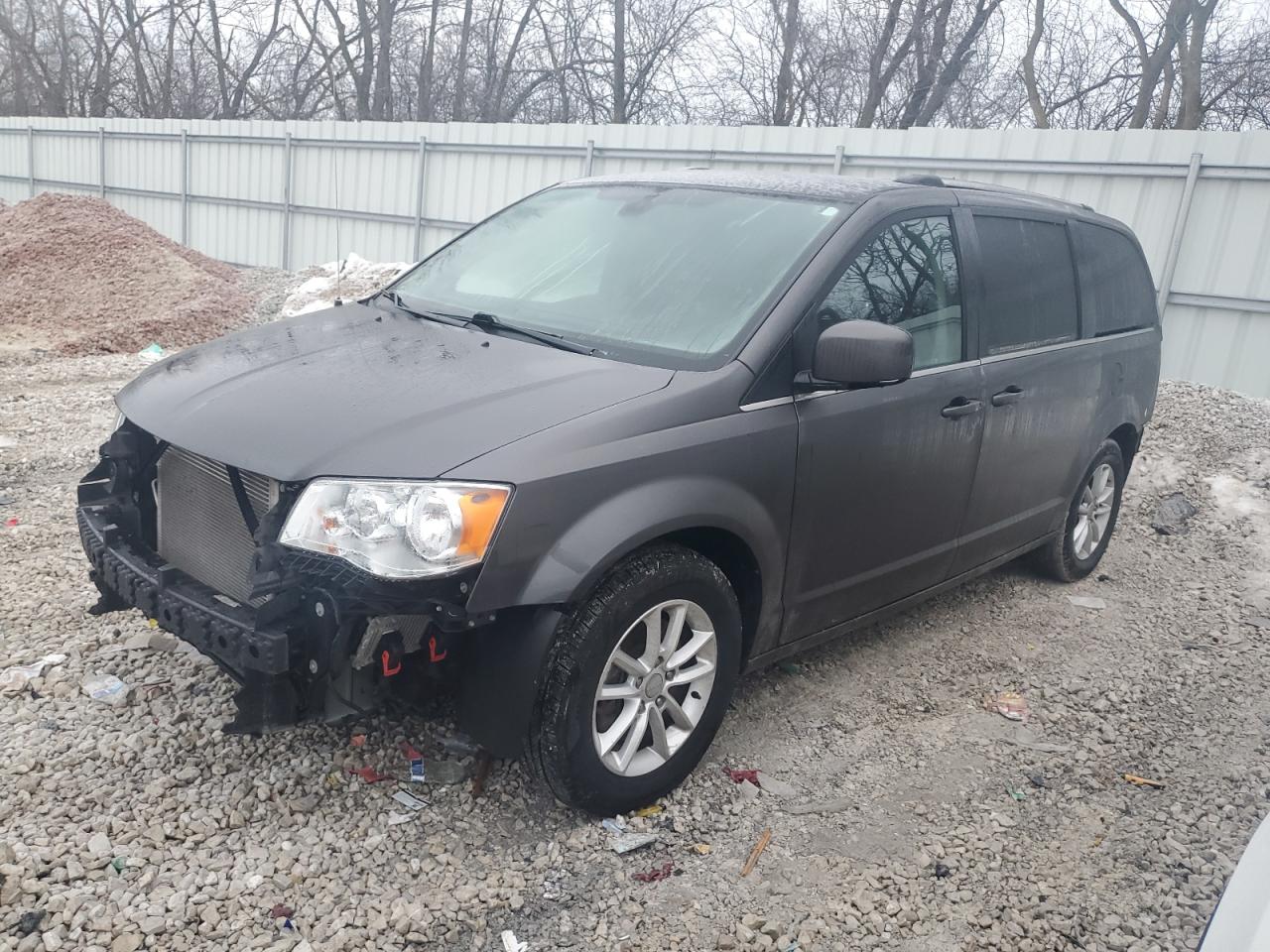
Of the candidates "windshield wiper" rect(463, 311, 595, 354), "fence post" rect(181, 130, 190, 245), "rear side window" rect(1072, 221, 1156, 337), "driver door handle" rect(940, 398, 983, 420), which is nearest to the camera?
"windshield wiper" rect(463, 311, 595, 354)

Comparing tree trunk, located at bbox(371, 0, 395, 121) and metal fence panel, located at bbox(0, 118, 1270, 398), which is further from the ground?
tree trunk, located at bbox(371, 0, 395, 121)

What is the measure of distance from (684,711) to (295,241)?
55.1 ft

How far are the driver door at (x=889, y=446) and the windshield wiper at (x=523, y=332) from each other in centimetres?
71

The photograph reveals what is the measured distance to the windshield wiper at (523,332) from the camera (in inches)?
131

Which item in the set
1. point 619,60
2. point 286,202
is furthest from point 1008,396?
point 619,60

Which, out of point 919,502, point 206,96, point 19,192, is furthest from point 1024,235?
point 206,96

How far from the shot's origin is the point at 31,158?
24.3m

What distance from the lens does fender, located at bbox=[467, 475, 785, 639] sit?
263 centimetres

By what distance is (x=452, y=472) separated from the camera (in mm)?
2594

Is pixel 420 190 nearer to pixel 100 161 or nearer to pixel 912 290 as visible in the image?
pixel 100 161

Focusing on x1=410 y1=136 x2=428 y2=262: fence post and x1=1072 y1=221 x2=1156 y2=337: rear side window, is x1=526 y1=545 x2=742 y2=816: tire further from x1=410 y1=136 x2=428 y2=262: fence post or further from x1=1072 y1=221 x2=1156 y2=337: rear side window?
x1=410 y1=136 x2=428 y2=262: fence post

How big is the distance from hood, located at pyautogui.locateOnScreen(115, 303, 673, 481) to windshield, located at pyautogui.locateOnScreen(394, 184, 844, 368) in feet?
0.73

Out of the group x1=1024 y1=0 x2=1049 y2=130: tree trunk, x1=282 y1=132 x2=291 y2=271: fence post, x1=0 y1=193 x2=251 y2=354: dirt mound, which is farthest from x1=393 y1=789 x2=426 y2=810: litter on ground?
x1=1024 y1=0 x2=1049 y2=130: tree trunk

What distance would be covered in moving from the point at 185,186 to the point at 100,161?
11.6ft
